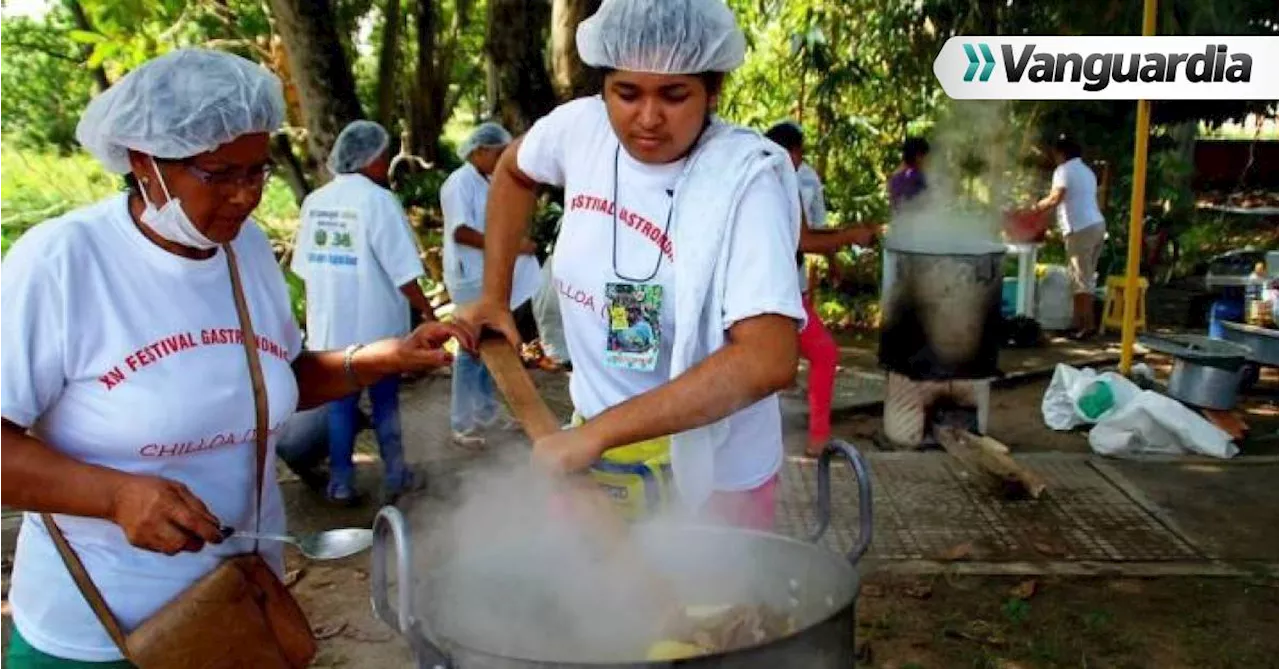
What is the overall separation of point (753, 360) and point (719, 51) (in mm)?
651

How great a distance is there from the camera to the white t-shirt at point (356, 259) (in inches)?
206

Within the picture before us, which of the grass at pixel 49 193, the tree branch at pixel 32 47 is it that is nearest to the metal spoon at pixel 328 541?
the grass at pixel 49 193

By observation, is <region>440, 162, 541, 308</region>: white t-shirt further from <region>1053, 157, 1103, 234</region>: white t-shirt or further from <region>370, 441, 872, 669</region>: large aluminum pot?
<region>1053, 157, 1103, 234</region>: white t-shirt

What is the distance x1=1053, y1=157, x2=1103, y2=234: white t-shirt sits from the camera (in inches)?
382

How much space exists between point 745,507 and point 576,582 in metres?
0.43

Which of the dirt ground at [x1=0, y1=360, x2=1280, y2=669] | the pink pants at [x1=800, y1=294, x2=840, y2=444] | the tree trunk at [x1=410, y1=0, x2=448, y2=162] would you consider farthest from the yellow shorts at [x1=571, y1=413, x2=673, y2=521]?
the tree trunk at [x1=410, y1=0, x2=448, y2=162]

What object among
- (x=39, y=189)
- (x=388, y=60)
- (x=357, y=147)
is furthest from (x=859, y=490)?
(x=388, y=60)

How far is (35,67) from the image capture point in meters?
20.8

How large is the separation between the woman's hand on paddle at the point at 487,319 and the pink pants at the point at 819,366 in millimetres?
3371

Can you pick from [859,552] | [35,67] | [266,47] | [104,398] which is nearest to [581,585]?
[859,552]

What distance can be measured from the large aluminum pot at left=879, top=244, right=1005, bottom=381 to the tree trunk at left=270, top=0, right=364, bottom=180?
4458mm

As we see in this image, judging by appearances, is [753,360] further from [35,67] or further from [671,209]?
[35,67]

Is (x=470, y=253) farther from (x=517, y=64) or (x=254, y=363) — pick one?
(x=254, y=363)

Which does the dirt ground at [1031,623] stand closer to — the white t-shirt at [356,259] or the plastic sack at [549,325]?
the white t-shirt at [356,259]
